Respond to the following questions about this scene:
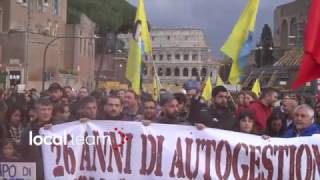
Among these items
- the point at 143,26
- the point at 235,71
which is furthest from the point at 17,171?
the point at 143,26

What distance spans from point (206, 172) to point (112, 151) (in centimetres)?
101

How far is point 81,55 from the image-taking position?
7956cm

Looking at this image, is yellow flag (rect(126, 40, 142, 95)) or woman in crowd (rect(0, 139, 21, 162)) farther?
yellow flag (rect(126, 40, 142, 95))

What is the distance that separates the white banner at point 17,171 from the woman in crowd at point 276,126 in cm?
278

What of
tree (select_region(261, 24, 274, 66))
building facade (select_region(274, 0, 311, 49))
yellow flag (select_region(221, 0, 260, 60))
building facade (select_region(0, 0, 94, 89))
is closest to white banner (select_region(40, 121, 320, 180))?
yellow flag (select_region(221, 0, 260, 60))

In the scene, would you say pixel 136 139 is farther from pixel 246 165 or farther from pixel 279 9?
pixel 279 9

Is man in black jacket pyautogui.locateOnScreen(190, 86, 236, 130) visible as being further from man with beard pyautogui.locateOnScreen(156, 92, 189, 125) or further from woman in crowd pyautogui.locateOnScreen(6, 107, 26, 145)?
woman in crowd pyautogui.locateOnScreen(6, 107, 26, 145)

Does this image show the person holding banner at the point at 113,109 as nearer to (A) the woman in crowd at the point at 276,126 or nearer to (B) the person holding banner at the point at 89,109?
(B) the person holding banner at the point at 89,109

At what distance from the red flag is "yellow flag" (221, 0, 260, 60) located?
2.73 m

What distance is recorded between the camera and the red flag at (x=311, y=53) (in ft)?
24.5

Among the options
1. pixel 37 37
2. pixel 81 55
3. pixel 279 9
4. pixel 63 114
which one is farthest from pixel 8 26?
pixel 63 114

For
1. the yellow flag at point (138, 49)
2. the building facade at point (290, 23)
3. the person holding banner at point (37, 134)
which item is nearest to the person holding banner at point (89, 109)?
the person holding banner at point (37, 134)

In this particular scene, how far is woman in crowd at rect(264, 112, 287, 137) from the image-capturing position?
8312mm

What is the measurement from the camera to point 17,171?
7.41 metres
